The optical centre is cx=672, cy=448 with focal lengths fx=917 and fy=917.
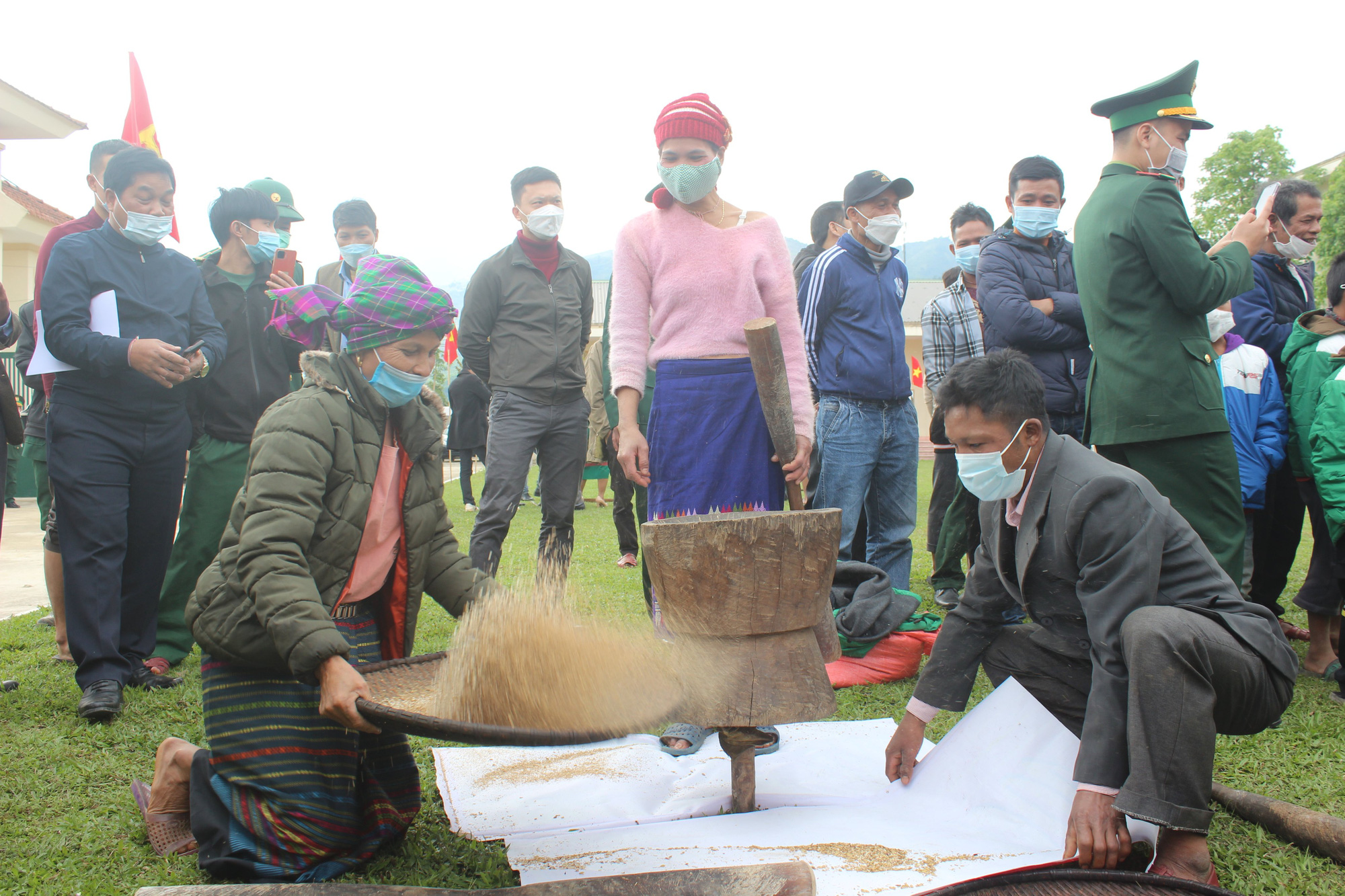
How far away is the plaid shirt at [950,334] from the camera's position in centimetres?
539

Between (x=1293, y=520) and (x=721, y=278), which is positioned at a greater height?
(x=721, y=278)

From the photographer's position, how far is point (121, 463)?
366 centimetres

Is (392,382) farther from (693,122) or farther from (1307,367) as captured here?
(1307,367)

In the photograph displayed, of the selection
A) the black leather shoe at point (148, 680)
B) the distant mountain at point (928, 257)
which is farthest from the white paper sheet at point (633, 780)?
the distant mountain at point (928, 257)

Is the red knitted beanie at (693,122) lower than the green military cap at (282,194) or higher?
lower

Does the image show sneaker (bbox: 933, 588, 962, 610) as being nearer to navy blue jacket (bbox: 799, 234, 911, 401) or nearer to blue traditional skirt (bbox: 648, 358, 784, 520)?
navy blue jacket (bbox: 799, 234, 911, 401)

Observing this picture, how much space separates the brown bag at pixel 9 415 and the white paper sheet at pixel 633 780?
2315 millimetres

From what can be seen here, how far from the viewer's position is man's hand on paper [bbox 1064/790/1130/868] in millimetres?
2008

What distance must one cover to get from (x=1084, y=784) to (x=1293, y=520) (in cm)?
292

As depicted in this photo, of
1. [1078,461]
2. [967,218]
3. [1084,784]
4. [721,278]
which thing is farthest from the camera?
[967,218]

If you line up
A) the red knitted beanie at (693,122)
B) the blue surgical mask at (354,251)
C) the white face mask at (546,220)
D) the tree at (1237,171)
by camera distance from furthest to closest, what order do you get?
the tree at (1237,171), the blue surgical mask at (354,251), the white face mask at (546,220), the red knitted beanie at (693,122)

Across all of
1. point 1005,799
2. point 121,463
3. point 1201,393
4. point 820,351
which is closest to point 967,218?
point 820,351

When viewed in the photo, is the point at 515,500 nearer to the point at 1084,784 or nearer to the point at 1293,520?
the point at 1084,784

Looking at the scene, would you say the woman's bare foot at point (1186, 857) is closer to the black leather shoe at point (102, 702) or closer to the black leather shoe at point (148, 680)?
the black leather shoe at point (102, 702)
